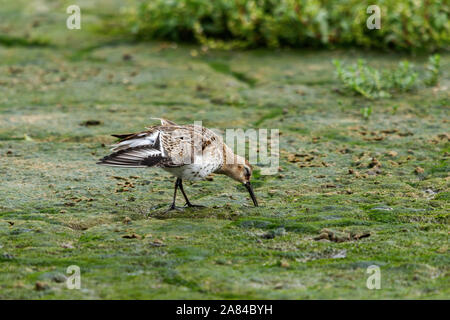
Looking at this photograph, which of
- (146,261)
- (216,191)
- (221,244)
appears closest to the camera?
(146,261)

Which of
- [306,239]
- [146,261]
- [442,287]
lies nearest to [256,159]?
[306,239]

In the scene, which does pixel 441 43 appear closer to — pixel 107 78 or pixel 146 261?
pixel 107 78

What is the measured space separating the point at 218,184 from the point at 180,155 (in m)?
0.89

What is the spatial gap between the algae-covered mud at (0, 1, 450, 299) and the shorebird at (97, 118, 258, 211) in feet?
0.73

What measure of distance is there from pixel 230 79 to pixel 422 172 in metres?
3.62

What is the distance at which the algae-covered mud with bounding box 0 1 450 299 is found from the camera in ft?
13.5

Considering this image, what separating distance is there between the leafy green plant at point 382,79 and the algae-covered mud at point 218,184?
133 millimetres

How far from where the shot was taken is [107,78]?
922cm
